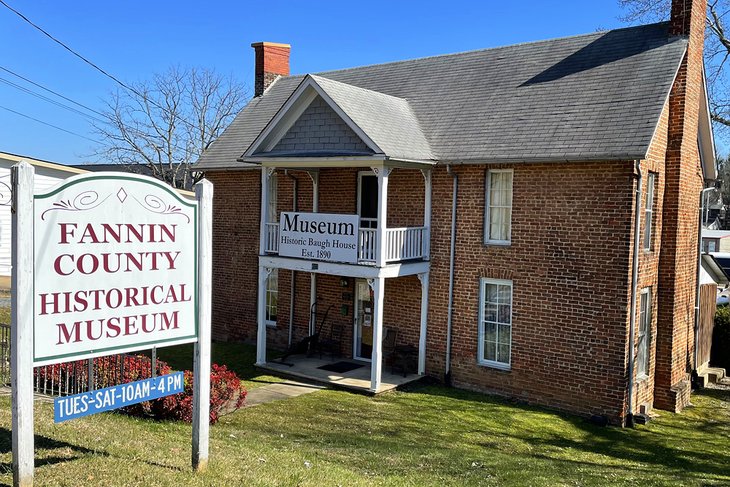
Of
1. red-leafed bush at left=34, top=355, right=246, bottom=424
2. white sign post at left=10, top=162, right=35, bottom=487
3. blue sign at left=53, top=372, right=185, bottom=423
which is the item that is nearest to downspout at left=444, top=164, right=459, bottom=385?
red-leafed bush at left=34, top=355, right=246, bottom=424

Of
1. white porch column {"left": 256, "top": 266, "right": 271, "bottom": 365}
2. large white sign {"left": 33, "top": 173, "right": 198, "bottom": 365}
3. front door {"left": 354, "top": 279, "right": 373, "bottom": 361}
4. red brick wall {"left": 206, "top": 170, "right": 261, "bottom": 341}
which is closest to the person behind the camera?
large white sign {"left": 33, "top": 173, "right": 198, "bottom": 365}

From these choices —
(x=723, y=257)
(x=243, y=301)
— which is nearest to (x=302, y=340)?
(x=243, y=301)

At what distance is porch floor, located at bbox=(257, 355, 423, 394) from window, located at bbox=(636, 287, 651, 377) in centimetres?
517

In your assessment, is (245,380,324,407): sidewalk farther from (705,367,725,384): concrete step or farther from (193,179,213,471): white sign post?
(705,367,725,384): concrete step

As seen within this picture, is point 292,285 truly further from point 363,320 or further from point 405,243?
point 405,243

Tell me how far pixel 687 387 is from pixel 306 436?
34.6 feet

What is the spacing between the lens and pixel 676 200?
1645cm

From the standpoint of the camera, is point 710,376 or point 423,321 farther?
point 710,376

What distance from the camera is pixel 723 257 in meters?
A: 39.1

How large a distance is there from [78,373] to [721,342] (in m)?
18.4

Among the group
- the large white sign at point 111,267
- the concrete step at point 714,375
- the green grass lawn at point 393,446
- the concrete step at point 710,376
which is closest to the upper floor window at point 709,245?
the concrete step at point 710,376

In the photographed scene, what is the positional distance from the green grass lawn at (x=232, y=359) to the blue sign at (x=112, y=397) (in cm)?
892

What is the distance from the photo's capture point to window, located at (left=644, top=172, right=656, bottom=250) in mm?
15703

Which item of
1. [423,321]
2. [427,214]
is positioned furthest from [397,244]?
[423,321]
